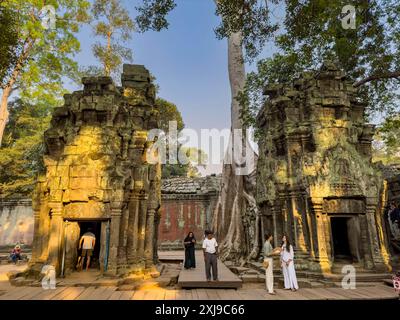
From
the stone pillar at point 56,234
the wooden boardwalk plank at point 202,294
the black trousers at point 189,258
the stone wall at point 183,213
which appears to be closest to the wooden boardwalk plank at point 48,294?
the stone pillar at point 56,234

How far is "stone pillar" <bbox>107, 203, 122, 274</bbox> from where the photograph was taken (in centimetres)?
744

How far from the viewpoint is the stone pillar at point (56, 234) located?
24.6 feet

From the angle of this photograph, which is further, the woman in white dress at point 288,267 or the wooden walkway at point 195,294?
the woman in white dress at point 288,267

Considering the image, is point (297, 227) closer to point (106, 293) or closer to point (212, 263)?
point (212, 263)

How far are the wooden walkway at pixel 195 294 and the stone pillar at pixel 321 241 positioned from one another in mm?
1062

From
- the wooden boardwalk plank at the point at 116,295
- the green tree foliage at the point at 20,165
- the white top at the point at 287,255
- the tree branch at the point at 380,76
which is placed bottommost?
the wooden boardwalk plank at the point at 116,295

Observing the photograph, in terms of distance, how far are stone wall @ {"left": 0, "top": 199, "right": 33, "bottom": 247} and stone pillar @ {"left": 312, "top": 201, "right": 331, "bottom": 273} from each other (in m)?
17.6

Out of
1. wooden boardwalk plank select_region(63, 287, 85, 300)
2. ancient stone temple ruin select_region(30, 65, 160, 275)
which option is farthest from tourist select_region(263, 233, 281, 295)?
wooden boardwalk plank select_region(63, 287, 85, 300)

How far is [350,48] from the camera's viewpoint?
10.4m

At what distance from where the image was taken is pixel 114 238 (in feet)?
25.2

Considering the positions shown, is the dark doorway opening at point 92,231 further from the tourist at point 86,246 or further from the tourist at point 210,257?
the tourist at point 210,257

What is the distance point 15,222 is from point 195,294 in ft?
54.8
